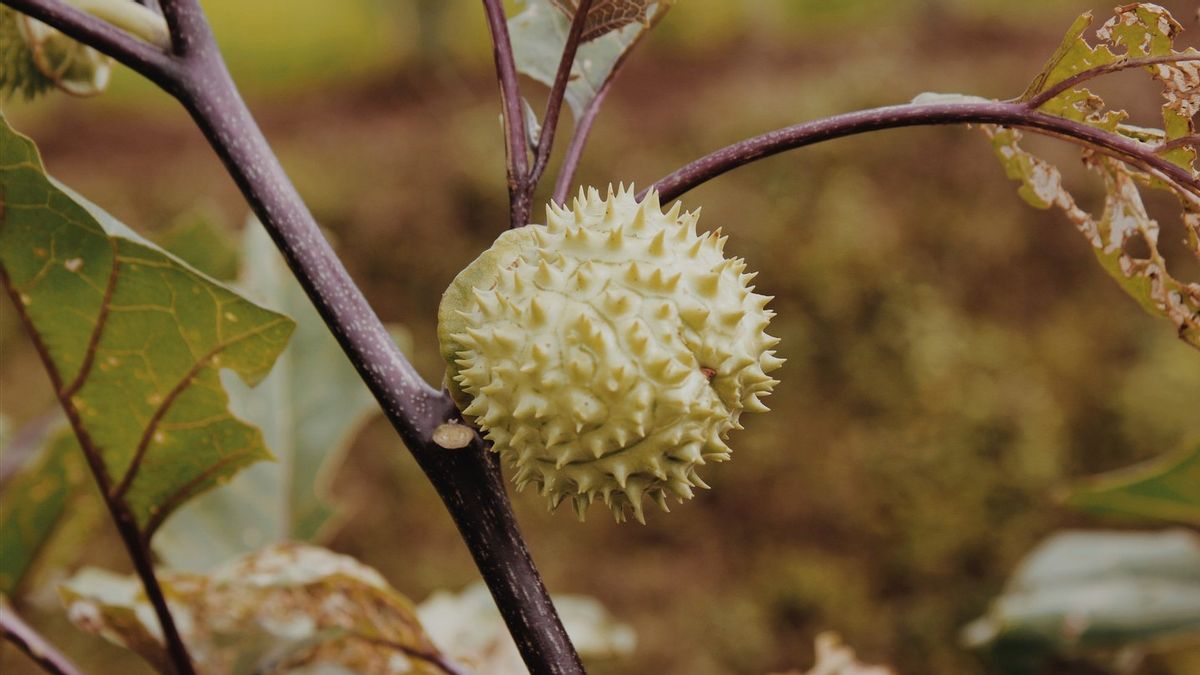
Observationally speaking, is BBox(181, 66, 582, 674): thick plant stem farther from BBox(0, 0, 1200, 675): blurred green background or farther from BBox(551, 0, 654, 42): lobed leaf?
BBox(0, 0, 1200, 675): blurred green background

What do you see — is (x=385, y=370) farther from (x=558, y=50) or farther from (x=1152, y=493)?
(x=1152, y=493)

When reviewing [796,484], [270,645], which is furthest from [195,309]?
[796,484]

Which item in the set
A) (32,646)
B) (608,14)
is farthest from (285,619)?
(608,14)

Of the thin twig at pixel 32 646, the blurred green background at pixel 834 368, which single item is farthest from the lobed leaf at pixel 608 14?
the blurred green background at pixel 834 368

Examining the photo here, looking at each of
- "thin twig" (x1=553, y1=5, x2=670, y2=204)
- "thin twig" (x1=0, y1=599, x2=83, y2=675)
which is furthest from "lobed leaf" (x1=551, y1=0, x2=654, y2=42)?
"thin twig" (x1=0, y1=599, x2=83, y2=675)

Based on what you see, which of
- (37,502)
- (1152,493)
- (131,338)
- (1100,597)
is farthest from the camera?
(1100,597)

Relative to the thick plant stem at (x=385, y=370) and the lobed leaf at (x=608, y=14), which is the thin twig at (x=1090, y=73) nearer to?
the lobed leaf at (x=608, y=14)

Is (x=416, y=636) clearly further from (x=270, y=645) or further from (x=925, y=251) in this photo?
(x=925, y=251)
